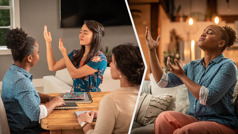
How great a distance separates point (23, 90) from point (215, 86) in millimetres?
627

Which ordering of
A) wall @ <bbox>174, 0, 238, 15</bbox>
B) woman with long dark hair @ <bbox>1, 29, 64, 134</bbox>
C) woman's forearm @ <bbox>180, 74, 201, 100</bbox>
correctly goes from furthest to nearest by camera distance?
1. wall @ <bbox>174, 0, 238, 15</bbox>
2. woman's forearm @ <bbox>180, 74, 201, 100</bbox>
3. woman with long dark hair @ <bbox>1, 29, 64, 134</bbox>

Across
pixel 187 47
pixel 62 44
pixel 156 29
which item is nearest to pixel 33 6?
pixel 62 44

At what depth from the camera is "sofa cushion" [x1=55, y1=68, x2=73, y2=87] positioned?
0.96 metres

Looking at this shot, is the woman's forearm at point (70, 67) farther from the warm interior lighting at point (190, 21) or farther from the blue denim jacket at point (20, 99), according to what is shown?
the warm interior lighting at point (190, 21)

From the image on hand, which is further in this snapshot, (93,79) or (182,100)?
(182,100)

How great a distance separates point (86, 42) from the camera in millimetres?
943

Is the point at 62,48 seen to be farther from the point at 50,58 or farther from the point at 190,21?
the point at 190,21

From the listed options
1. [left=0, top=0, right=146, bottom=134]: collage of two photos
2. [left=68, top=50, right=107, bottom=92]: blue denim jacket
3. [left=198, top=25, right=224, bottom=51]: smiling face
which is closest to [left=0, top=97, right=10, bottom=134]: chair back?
[left=0, top=0, right=146, bottom=134]: collage of two photos

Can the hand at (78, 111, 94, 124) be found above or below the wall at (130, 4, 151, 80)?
below

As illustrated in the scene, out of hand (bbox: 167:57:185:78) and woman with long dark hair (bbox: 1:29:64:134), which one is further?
hand (bbox: 167:57:185:78)

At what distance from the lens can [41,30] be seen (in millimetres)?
919

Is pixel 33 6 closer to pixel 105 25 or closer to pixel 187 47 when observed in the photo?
pixel 105 25

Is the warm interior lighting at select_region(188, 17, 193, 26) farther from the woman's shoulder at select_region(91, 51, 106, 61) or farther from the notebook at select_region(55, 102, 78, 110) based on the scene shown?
the notebook at select_region(55, 102, 78, 110)

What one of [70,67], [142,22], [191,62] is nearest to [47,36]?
[70,67]
